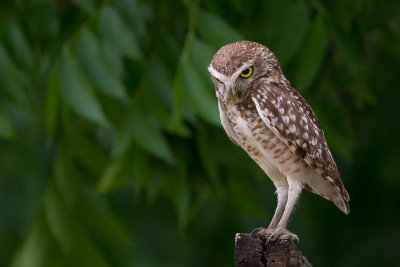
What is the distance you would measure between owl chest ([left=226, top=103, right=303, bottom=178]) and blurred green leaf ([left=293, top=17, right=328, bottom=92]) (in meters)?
1.46

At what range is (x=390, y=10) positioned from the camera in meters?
6.81

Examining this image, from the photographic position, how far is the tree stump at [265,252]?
3701 millimetres

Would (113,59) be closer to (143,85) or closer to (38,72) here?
(143,85)

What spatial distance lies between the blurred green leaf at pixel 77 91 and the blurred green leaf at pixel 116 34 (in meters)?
0.25

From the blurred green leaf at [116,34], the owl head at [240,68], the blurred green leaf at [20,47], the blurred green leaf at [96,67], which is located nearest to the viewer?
the owl head at [240,68]

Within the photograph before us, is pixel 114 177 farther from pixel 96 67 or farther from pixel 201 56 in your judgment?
pixel 201 56

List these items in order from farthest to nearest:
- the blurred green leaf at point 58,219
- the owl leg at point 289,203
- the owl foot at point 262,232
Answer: the blurred green leaf at point 58,219, the owl leg at point 289,203, the owl foot at point 262,232

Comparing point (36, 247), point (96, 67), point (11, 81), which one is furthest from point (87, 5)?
point (36, 247)

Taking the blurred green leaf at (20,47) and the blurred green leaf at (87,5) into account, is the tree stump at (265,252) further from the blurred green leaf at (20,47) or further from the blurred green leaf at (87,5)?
the blurred green leaf at (20,47)

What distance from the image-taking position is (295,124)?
14.5 feet

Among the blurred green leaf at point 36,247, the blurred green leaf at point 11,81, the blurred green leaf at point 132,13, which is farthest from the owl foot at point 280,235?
the blurred green leaf at point 36,247

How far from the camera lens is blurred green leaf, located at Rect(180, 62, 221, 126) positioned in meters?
5.23

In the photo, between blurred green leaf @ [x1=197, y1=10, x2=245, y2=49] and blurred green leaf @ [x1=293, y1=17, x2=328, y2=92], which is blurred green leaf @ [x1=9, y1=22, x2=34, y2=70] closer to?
blurred green leaf @ [x1=197, y1=10, x2=245, y2=49]

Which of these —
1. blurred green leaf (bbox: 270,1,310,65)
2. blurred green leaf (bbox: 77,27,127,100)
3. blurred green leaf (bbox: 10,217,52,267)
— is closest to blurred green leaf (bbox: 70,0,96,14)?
blurred green leaf (bbox: 77,27,127,100)
